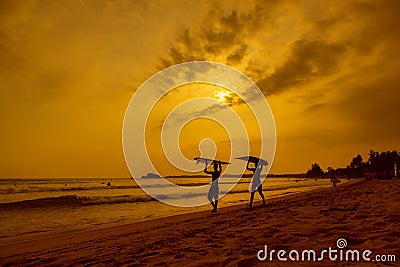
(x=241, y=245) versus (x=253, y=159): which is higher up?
(x=253, y=159)

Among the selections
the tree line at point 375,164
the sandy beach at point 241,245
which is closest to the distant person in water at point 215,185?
the sandy beach at point 241,245

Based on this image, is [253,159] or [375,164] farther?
[375,164]

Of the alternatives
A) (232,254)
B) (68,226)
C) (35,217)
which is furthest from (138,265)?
(35,217)

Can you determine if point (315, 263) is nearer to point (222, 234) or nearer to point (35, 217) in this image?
point (222, 234)

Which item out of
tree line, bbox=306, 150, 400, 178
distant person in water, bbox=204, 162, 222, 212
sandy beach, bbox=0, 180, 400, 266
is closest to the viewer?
sandy beach, bbox=0, 180, 400, 266

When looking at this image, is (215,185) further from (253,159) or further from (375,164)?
(375,164)

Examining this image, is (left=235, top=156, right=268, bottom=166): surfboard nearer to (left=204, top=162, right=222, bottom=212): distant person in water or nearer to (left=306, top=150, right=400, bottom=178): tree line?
(left=204, top=162, right=222, bottom=212): distant person in water

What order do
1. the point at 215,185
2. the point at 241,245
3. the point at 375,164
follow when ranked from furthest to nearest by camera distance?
the point at 375,164 < the point at 215,185 < the point at 241,245

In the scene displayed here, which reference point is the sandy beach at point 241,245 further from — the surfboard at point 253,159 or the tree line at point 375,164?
the tree line at point 375,164

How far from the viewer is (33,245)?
930cm

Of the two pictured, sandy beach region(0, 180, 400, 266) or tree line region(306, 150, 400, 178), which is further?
tree line region(306, 150, 400, 178)

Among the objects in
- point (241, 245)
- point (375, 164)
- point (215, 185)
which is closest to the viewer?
point (241, 245)

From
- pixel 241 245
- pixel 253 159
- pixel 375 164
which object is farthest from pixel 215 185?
pixel 375 164

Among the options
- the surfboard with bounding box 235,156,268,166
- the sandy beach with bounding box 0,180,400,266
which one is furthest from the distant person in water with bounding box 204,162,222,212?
the sandy beach with bounding box 0,180,400,266
